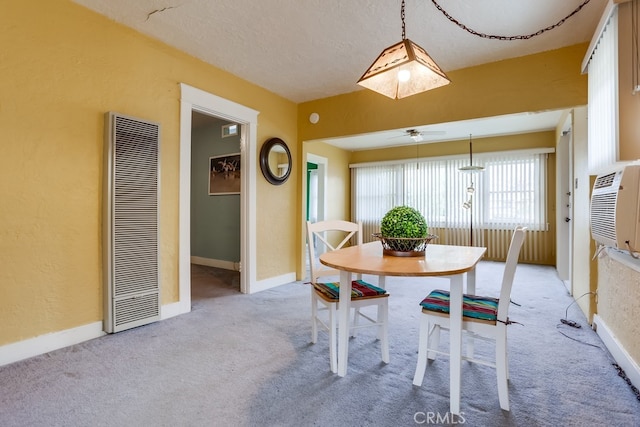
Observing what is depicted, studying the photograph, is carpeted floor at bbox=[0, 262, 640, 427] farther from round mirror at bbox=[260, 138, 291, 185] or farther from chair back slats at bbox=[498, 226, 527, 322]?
round mirror at bbox=[260, 138, 291, 185]

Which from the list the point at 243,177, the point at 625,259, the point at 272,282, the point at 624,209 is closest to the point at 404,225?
the point at 624,209

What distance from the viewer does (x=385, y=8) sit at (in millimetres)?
2279

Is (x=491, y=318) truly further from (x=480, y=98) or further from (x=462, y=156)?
(x=462, y=156)

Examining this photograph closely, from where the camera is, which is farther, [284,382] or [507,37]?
[507,37]

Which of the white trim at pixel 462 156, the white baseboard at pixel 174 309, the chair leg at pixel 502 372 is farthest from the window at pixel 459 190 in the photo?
the white baseboard at pixel 174 309

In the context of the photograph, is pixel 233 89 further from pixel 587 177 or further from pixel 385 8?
pixel 587 177

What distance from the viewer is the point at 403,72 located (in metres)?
1.72

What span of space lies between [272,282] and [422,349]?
8.34 feet

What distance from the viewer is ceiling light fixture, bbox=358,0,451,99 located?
1556 millimetres

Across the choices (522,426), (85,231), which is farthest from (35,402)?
(522,426)

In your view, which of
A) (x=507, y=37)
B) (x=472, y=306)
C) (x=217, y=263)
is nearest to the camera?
(x=472, y=306)

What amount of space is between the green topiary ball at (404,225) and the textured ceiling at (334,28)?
153 cm

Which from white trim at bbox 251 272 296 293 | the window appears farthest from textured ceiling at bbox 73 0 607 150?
the window

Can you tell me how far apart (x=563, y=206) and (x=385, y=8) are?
397 centimetres
